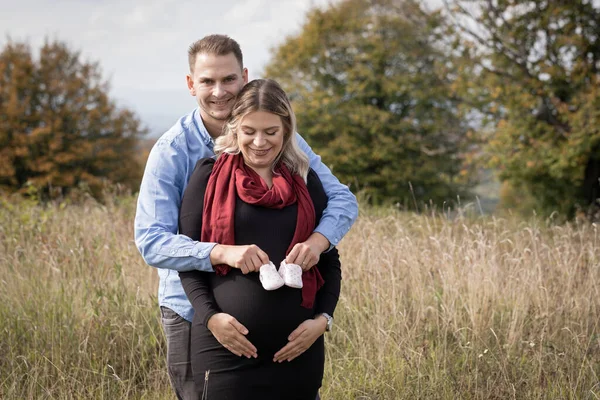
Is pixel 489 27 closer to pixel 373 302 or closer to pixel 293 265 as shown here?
pixel 373 302

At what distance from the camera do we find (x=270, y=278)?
211cm

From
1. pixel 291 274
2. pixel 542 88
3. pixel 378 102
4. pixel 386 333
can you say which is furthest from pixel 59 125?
pixel 291 274

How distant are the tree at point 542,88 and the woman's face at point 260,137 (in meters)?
10.8

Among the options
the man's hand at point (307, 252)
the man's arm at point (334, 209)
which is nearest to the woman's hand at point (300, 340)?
the man's hand at point (307, 252)

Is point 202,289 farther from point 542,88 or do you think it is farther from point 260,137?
point 542,88

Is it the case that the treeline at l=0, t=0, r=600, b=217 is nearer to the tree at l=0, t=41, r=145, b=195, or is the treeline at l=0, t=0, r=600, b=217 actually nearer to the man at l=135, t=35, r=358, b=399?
the tree at l=0, t=41, r=145, b=195

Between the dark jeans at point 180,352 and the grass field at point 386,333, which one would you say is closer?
the dark jeans at point 180,352

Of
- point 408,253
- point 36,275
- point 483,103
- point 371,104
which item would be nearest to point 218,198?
point 408,253

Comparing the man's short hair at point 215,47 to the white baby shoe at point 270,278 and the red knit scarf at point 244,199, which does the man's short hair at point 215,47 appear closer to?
the red knit scarf at point 244,199

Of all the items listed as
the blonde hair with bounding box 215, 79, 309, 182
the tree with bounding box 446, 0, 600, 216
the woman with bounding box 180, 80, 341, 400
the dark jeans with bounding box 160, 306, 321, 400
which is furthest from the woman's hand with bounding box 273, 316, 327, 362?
the tree with bounding box 446, 0, 600, 216

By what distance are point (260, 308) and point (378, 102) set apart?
1967cm

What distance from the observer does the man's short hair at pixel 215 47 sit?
2.63 metres

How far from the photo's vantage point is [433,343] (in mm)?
3973

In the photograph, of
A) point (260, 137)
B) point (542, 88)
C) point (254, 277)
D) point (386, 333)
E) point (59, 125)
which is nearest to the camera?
point (254, 277)
